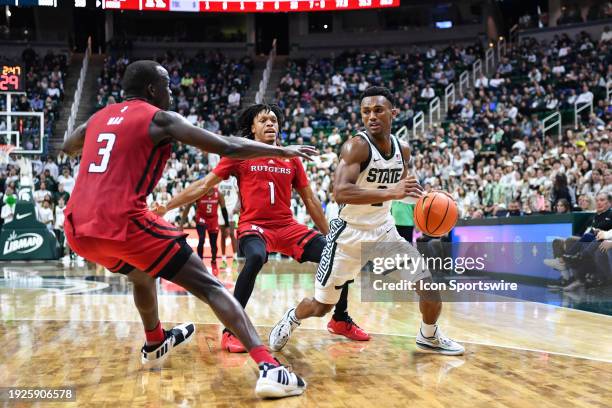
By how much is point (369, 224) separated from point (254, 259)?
933mm

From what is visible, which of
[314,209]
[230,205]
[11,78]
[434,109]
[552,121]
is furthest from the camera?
[434,109]

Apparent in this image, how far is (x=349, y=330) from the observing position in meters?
5.65

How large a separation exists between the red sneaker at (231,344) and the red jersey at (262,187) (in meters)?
0.96

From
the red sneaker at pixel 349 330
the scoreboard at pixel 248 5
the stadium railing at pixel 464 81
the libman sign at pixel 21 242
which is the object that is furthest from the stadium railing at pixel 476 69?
the red sneaker at pixel 349 330

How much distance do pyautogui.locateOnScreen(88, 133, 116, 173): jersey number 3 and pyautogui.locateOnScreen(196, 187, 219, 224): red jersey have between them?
8723mm

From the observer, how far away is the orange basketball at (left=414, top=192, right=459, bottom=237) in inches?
195

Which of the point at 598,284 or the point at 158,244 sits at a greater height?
the point at 158,244

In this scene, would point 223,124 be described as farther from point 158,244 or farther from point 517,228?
point 158,244

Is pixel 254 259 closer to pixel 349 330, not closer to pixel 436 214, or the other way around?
pixel 349 330

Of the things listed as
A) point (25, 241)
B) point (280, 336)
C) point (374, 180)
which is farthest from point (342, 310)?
point (25, 241)

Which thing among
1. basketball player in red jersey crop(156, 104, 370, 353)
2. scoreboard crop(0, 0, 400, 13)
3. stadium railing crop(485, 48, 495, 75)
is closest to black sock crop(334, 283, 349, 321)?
basketball player in red jersey crop(156, 104, 370, 353)

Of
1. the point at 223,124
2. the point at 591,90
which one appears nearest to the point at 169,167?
the point at 223,124

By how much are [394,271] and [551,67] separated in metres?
19.4

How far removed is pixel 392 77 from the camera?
2653 centimetres
